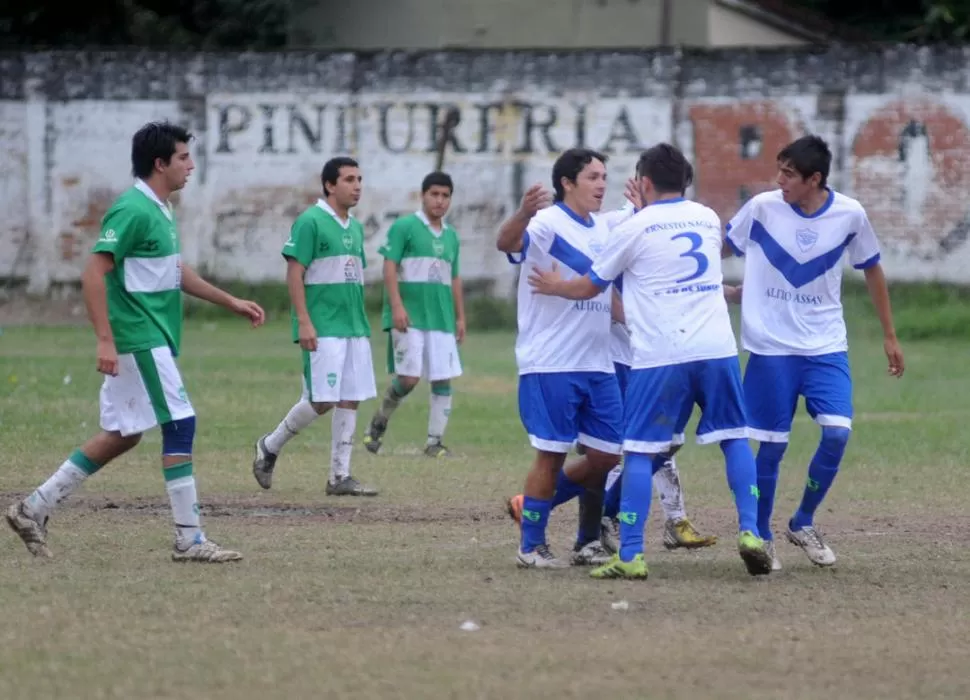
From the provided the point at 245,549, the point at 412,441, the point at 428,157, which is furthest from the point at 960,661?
the point at 428,157

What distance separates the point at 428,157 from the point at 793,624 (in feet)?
72.1

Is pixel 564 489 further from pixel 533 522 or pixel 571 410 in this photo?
pixel 571 410

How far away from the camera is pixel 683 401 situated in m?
8.34

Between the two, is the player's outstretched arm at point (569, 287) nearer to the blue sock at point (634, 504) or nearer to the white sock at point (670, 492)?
the blue sock at point (634, 504)

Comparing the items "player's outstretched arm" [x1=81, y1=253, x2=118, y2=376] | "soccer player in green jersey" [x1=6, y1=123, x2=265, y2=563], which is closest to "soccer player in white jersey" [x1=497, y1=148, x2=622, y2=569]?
"soccer player in green jersey" [x1=6, y1=123, x2=265, y2=563]

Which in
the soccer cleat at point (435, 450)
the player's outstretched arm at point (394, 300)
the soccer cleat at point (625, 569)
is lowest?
the soccer cleat at point (435, 450)

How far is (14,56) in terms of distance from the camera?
29.5 metres

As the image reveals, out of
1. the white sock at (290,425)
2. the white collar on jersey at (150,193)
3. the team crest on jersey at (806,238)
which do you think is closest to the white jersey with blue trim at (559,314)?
the team crest on jersey at (806,238)

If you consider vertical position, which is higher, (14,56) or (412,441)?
(14,56)

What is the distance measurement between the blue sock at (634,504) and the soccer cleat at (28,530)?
9.05 feet

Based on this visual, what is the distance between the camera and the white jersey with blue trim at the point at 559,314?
860cm

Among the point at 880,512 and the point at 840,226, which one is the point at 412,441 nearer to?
the point at 880,512

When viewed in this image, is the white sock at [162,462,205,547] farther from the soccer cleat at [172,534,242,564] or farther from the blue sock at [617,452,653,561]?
the blue sock at [617,452,653,561]

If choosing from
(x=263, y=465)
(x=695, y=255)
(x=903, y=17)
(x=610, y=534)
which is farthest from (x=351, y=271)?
(x=903, y=17)
